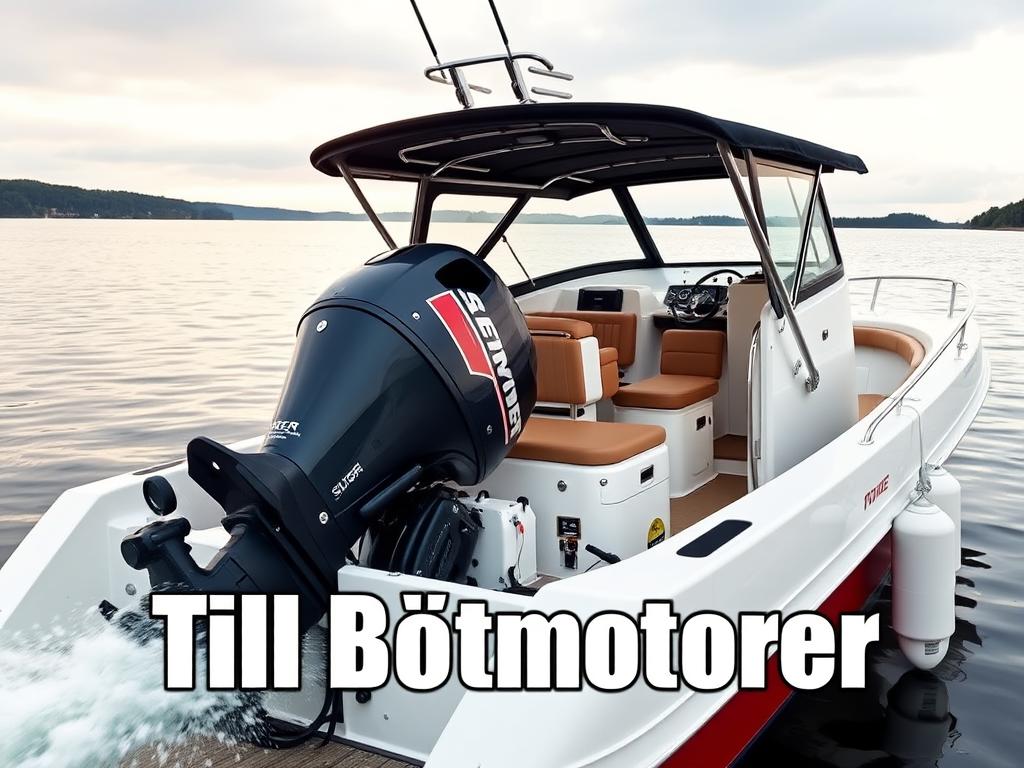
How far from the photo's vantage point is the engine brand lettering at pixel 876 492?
2.99m

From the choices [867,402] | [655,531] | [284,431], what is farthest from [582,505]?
[867,402]

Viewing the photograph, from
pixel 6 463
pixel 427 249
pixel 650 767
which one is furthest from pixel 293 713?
pixel 6 463

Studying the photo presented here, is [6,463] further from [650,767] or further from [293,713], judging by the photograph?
[650,767]

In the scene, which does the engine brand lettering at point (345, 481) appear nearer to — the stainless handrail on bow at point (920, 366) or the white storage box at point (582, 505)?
the white storage box at point (582, 505)

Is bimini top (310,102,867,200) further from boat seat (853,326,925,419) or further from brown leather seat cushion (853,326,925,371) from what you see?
brown leather seat cushion (853,326,925,371)

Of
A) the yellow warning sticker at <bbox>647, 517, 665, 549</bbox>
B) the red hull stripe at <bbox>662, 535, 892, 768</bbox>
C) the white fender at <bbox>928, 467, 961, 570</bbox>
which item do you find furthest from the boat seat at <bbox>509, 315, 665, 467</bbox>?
the white fender at <bbox>928, 467, 961, 570</bbox>

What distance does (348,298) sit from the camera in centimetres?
237

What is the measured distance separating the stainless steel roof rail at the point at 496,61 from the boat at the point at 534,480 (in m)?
0.01

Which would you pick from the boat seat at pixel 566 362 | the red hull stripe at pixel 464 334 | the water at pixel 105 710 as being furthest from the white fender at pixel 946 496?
the water at pixel 105 710

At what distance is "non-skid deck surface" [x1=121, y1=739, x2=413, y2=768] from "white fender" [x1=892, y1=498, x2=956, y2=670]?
73.8 inches

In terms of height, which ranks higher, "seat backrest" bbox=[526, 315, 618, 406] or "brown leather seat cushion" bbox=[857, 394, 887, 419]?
"seat backrest" bbox=[526, 315, 618, 406]

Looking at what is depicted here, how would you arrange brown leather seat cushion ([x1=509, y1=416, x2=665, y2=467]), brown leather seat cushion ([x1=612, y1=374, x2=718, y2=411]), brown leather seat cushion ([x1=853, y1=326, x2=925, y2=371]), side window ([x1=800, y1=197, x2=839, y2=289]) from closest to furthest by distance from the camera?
brown leather seat cushion ([x1=509, y1=416, x2=665, y2=467]) < side window ([x1=800, y1=197, x2=839, y2=289]) < brown leather seat cushion ([x1=612, y1=374, x2=718, y2=411]) < brown leather seat cushion ([x1=853, y1=326, x2=925, y2=371])

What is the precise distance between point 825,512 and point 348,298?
4.71 ft

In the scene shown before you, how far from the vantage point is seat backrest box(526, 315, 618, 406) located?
3.16 metres
